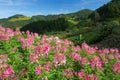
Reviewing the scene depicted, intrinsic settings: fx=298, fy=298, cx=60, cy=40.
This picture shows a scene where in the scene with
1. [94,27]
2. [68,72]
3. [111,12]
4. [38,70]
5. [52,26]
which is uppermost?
[111,12]

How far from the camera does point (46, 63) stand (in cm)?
775

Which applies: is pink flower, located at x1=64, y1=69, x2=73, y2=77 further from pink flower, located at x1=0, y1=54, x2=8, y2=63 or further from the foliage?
the foliage

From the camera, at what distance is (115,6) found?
129625 mm

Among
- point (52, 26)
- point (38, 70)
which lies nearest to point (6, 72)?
point (38, 70)

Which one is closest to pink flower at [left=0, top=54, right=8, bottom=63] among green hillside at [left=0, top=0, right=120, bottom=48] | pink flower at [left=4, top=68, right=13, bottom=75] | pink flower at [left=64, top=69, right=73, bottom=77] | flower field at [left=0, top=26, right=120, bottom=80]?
flower field at [left=0, top=26, right=120, bottom=80]

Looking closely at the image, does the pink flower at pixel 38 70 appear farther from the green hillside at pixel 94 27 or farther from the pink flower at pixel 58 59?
the green hillside at pixel 94 27

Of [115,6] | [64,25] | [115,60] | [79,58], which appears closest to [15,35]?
[79,58]

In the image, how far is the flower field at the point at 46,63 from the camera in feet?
23.5

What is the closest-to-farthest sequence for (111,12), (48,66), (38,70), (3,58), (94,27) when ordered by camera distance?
(38,70)
(48,66)
(3,58)
(94,27)
(111,12)

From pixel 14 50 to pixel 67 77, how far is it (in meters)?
1.73

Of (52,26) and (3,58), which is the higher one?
(3,58)

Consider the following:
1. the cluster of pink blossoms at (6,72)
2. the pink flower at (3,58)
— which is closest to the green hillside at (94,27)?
the pink flower at (3,58)

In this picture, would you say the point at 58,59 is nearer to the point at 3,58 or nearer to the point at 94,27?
the point at 3,58

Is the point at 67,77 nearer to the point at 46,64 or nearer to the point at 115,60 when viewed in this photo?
the point at 46,64
